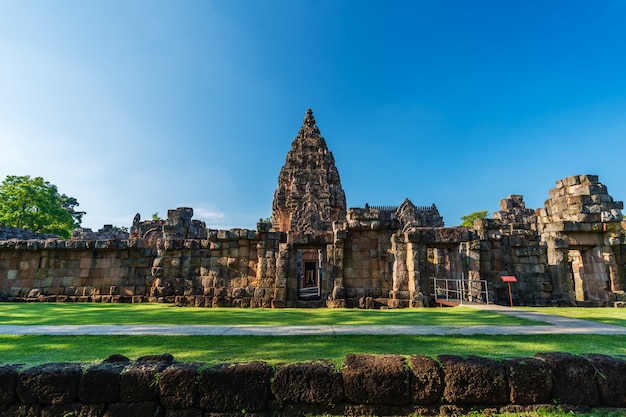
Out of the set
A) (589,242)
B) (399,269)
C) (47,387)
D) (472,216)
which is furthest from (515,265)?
(472,216)

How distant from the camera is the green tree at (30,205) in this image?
34.5 meters

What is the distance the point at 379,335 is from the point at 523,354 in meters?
2.01

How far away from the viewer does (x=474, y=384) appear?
3.15 metres

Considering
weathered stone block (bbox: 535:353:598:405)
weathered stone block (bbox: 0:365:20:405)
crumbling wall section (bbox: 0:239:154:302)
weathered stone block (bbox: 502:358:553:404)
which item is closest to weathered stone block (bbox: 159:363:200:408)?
weathered stone block (bbox: 0:365:20:405)

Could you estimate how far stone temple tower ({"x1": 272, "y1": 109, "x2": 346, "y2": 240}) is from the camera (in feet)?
93.1

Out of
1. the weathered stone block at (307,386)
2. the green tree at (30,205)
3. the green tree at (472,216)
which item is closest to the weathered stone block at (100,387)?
the weathered stone block at (307,386)

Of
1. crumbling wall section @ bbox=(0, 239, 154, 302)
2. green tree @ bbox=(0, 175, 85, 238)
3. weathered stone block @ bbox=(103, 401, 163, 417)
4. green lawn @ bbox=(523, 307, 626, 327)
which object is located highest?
green tree @ bbox=(0, 175, 85, 238)

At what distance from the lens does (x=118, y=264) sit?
13.2 meters

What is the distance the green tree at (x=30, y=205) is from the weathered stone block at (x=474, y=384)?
144 feet

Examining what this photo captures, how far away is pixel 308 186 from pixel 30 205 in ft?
103

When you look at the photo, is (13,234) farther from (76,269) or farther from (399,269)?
(399,269)

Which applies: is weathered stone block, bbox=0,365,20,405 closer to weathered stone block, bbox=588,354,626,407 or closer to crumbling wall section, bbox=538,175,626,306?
weathered stone block, bbox=588,354,626,407

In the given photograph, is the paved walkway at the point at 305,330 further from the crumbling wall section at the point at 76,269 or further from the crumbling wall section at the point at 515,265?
the crumbling wall section at the point at 76,269

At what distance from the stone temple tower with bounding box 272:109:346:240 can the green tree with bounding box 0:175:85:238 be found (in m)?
26.8
